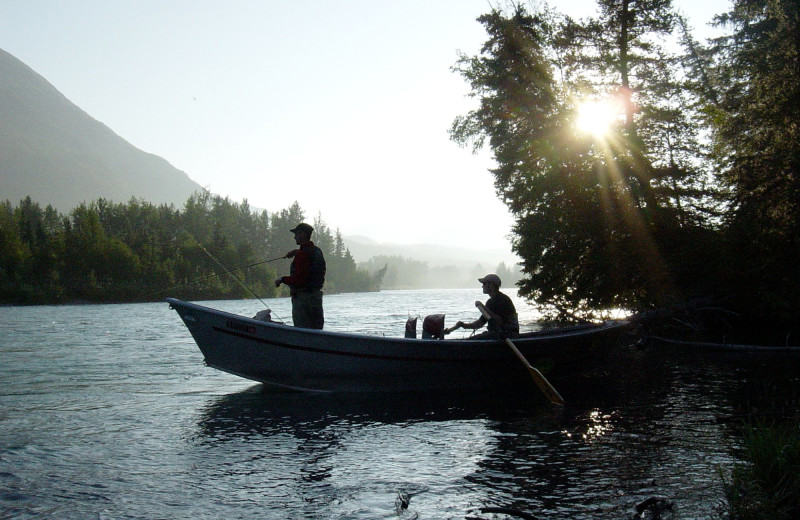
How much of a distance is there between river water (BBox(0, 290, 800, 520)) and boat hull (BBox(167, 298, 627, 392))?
0.38 metres

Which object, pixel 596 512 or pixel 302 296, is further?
pixel 302 296

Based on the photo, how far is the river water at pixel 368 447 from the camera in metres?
6.15

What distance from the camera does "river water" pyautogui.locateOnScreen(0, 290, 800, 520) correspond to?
6152mm

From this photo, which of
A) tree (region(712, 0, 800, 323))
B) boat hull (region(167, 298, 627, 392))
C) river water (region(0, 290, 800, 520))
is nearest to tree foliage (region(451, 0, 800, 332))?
tree (region(712, 0, 800, 323))

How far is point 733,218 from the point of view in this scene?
20.9 meters

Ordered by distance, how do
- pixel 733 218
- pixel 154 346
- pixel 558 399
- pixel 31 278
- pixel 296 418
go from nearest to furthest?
1. pixel 296 418
2. pixel 558 399
3. pixel 733 218
4. pixel 154 346
5. pixel 31 278

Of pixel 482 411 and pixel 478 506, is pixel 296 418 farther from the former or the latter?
pixel 478 506

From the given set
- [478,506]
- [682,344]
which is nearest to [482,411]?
[478,506]

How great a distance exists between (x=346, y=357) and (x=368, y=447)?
3.36m

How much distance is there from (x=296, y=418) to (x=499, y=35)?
2698cm

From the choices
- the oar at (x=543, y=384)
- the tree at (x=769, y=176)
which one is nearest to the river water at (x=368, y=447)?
the oar at (x=543, y=384)

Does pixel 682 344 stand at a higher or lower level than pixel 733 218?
lower

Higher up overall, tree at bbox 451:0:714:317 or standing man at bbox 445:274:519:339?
tree at bbox 451:0:714:317

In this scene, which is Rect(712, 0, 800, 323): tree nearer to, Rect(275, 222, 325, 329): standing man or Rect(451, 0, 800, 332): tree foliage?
Rect(451, 0, 800, 332): tree foliage
